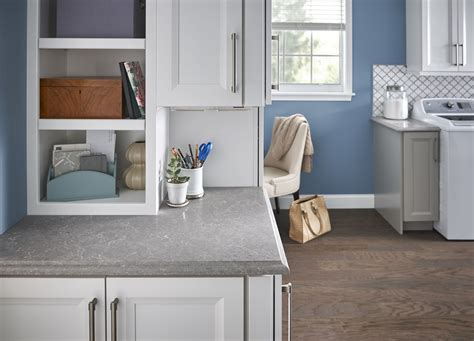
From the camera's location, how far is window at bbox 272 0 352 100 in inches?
219

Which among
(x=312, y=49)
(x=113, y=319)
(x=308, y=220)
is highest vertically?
(x=312, y=49)

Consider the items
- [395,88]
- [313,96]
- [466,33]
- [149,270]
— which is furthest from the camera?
[313,96]

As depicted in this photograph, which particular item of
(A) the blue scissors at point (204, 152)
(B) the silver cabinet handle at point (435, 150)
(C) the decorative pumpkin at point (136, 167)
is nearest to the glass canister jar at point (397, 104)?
(B) the silver cabinet handle at point (435, 150)

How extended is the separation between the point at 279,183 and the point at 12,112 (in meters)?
3.05

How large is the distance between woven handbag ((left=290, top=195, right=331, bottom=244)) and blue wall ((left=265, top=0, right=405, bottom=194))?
835mm

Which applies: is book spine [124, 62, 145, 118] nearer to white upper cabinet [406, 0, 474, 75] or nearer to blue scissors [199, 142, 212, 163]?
blue scissors [199, 142, 212, 163]

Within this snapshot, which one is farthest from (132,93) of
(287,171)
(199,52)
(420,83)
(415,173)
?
(420,83)

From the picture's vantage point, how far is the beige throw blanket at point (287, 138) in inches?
201

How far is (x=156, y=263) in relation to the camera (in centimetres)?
155

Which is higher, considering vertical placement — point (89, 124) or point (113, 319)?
point (89, 124)

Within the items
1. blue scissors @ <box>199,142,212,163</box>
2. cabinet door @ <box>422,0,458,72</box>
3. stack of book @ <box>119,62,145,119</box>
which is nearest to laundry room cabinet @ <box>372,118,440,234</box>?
cabinet door @ <box>422,0,458,72</box>

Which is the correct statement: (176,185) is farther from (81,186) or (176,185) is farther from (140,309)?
(140,309)

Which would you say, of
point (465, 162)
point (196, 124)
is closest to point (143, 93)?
point (196, 124)

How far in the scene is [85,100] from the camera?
2.05 metres
